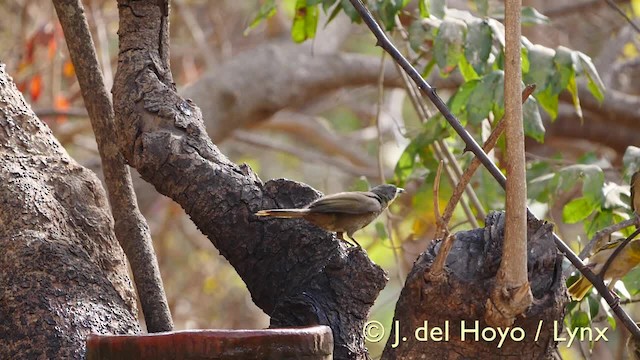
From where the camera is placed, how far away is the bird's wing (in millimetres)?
1417

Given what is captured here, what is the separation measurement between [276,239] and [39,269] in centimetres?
35

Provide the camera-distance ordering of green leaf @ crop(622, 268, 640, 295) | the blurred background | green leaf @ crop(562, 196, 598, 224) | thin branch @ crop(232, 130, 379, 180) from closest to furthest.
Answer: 1. green leaf @ crop(622, 268, 640, 295)
2. green leaf @ crop(562, 196, 598, 224)
3. the blurred background
4. thin branch @ crop(232, 130, 379, 180)

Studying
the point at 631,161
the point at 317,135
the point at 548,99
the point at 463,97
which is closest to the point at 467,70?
the point at 463,97

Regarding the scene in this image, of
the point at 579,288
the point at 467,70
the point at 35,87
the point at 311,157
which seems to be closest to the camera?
the point at 579,288

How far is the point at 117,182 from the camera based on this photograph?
6.06 ft

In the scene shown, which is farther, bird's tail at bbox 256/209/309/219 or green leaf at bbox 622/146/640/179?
green leaf at bbox 622/146/640/179

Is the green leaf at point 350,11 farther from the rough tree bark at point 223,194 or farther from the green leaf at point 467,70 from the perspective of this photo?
the rough tree bark at point 223,194

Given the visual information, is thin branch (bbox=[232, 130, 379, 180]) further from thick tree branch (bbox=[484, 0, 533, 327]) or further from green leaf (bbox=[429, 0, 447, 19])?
thick tree branch (bbox=[484, 0, 533, 327])

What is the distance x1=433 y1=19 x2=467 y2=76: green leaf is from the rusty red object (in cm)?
129

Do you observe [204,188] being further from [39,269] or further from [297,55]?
[297,55]

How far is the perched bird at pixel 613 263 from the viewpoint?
207 cm

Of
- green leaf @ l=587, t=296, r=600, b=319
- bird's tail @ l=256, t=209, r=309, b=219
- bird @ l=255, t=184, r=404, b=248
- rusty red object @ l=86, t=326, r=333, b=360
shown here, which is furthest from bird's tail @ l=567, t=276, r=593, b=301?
rusty red object @ l=86, t=326, r=333, b=360

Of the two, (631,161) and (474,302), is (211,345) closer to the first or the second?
(474,302)

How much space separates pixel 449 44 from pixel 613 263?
626 mm
